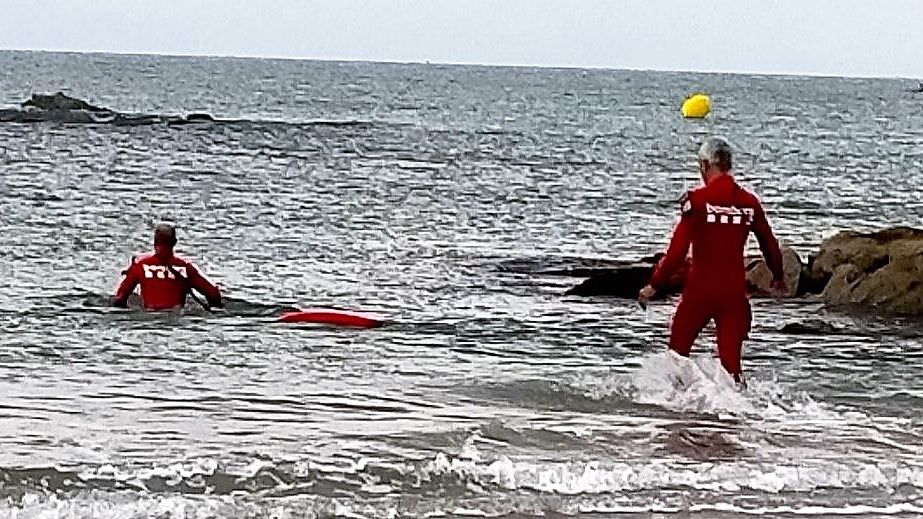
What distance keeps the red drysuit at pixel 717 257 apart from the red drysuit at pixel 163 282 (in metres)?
5.23

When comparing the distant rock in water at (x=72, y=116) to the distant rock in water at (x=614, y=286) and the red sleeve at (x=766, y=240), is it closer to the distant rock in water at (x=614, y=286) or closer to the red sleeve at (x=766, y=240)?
the distant rock in water at (x=614, y=286)

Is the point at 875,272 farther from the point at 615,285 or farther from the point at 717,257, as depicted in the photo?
the point at 717,257

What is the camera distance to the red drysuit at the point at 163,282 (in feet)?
46.8

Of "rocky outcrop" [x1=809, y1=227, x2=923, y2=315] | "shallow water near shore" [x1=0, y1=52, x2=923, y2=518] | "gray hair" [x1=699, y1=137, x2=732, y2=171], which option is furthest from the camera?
"rocky outcrop" [x1=809, y1=227, x2=923, y2=315]

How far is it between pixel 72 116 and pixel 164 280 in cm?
6028

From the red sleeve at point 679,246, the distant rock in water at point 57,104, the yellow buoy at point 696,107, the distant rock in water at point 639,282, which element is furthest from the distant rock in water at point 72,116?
the red sleeve at point 679,246

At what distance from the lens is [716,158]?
10188 millimetres

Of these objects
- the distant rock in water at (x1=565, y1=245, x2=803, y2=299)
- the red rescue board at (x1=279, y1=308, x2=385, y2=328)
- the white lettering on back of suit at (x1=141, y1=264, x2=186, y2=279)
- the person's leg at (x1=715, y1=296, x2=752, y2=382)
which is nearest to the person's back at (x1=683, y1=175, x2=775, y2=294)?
the person's leg at (x1=715, y1=296, x2=752, y2=382)

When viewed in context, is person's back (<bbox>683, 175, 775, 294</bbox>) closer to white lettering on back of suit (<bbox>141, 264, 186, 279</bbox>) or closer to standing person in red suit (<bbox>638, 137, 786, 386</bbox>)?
standing person in red suit (<bbox>638, 137, 786, 386</bbox>)

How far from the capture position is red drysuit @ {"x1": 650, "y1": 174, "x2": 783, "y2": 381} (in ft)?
33.2

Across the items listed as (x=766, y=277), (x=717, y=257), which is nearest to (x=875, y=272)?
(x=766, y=277)

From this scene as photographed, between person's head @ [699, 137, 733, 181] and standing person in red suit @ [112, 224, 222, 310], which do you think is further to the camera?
standing person in red suit @ [112, 224, 222, 310]

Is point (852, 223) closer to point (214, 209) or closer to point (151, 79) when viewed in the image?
point (214, 209)

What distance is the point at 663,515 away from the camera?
7.87 m
